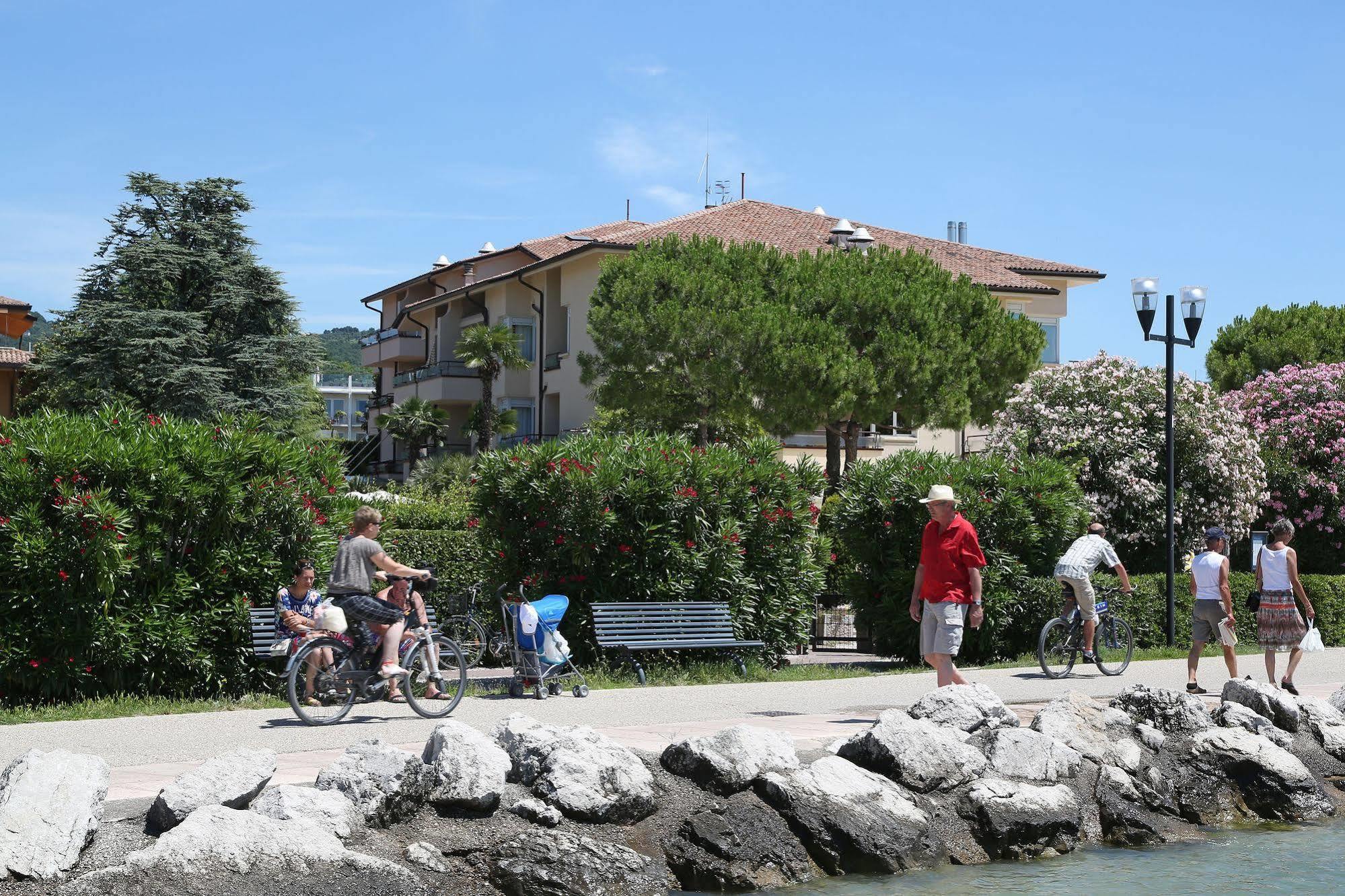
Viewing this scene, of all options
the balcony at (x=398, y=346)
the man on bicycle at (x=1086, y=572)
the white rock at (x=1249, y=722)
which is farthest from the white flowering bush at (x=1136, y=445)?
the balcony at (x=398, y=346)

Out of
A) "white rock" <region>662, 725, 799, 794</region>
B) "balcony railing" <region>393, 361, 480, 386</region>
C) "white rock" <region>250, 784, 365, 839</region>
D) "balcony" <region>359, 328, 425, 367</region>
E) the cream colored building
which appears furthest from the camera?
"balcony" <region>359, 328, 425, 367</region>

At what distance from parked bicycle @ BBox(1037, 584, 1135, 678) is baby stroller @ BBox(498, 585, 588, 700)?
560cm

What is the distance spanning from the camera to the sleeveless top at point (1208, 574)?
14.8m

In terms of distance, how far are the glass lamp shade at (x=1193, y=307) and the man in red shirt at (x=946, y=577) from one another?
34.3ft

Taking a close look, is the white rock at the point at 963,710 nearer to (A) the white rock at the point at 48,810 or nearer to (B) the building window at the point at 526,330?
(A) the white rock at the point at 48,810

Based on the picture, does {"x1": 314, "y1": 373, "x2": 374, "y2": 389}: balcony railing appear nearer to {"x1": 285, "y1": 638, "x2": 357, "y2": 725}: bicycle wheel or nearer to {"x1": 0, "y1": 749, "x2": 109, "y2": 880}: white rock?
{"x1": 285, "y1": 638, "x2": 357, "y2": 725}: bicycle wheel

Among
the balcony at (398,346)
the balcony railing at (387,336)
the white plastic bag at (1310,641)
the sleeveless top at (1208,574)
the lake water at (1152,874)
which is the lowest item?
the lake water at (1152,874)

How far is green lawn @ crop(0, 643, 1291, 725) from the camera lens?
12.3 metres

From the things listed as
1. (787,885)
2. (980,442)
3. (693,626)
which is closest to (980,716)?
(787,885)

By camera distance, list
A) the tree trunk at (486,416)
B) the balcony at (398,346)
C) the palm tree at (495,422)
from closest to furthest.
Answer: the tree trunk at (486,416) → the palm tree at (495,422) → the balcony at (398,346)

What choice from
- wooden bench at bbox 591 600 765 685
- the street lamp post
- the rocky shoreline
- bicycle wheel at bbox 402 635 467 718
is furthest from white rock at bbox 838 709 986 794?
the street lamp post

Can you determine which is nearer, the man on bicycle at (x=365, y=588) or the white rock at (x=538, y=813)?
the white rock at (x=538, y=813)

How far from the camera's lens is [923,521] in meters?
18.1

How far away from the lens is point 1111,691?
15.3m
